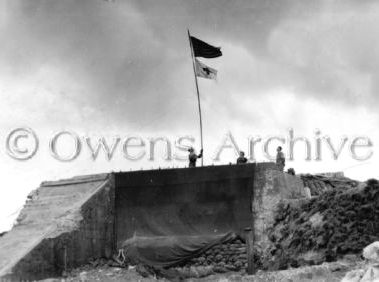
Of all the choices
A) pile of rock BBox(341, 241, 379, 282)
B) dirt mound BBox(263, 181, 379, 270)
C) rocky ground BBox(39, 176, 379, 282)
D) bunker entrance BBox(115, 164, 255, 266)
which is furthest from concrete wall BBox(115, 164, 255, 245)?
pile of rock BBox(341, 241, 379, 282)

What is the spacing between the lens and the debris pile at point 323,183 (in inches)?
736

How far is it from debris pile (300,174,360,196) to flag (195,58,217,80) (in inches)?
157

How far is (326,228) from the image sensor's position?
15109mm

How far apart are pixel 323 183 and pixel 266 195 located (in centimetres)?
261

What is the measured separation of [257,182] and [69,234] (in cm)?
498

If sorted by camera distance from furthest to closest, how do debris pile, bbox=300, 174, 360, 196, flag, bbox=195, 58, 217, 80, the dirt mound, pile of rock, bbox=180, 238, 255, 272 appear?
1. flag, bbox=195, 58, 217, 80
2. debris pile, bbox=300, 174, 360, 196
3. pile of rock, bbox=180, 238, 255, 272
4. the dirt mound

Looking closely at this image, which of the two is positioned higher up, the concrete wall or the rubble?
the concrete wall

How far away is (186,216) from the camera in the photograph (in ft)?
58.3

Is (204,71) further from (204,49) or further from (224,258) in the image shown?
(224,258)

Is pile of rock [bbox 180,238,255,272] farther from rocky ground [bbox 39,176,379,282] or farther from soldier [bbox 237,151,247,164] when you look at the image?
soldier [bbox 237,151,247,164]

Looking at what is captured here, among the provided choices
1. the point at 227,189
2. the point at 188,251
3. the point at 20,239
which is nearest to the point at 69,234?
the point at 20,239

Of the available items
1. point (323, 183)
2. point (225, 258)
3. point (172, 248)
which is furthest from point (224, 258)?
point (323, 183)

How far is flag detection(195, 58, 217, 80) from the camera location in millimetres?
19766

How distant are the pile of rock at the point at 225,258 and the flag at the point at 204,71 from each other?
5236 millimetres
